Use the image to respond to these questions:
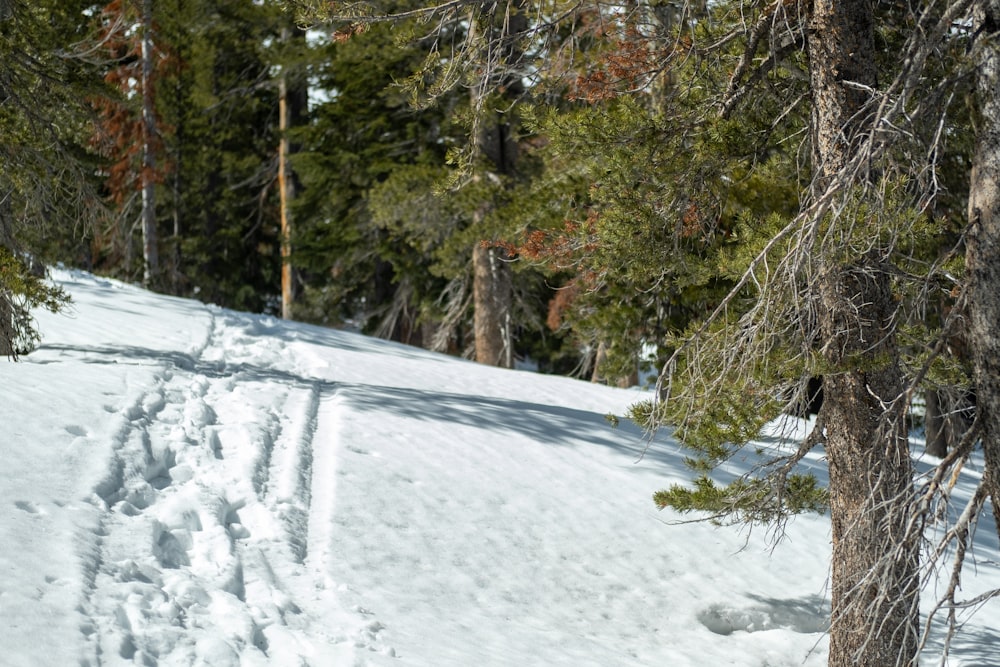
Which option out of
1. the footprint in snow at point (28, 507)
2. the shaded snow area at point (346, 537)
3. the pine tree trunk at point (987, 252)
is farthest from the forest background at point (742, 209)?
the footprint in snow at point (28, 507)

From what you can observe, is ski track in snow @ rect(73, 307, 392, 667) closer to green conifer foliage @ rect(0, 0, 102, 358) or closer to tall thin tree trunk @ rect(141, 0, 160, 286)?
green conifer foliage @ rect(0, 0, 102, 358)

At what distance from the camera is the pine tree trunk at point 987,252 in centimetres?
450

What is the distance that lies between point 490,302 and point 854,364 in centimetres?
1058

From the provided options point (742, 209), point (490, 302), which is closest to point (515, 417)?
point (742, 209)

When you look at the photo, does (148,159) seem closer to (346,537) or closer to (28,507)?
(346,537)

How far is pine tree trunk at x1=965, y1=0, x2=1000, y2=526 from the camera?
450cm

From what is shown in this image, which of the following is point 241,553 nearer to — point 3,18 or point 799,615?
point 799,615

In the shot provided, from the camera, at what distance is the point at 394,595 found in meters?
6.08

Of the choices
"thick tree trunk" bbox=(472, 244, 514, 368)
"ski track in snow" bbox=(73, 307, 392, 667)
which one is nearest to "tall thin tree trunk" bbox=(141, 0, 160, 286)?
"thick tree trunk" bbox=(472, 244, 514, 368)

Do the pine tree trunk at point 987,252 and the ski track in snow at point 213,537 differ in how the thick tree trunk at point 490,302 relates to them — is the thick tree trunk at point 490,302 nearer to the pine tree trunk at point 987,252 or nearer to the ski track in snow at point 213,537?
the ski track in snow at point 213,537

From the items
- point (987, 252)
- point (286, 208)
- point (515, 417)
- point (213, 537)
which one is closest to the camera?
point (987, 252)

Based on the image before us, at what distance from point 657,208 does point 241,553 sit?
346 centimetres

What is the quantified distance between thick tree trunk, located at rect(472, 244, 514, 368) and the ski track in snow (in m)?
6.34

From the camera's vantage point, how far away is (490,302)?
1535 centimetres
